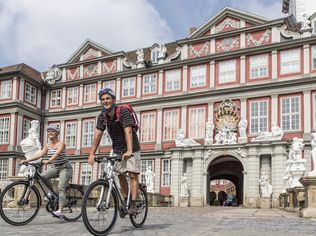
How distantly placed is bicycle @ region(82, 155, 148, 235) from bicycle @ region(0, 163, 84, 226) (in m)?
1.50

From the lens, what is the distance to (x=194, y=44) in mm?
31156

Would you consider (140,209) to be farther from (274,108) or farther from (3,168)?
(3,168)

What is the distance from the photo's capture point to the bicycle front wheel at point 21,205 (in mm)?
6656

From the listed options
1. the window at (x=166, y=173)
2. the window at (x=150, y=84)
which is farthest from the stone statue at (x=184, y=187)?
the window at (x=150, y=84)

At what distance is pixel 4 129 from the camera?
34.1 m

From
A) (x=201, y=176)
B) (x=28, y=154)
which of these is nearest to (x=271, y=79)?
(x=201, y=176)

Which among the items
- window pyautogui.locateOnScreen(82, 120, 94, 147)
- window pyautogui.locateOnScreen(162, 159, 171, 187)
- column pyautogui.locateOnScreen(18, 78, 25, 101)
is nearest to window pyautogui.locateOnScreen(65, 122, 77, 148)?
window pyautogui.locateOnScreen(82, 120, 94, 147)

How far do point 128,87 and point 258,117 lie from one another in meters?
10.4

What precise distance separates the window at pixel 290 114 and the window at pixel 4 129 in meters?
20.2

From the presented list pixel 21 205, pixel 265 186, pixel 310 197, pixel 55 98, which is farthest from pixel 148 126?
pixel 21 205

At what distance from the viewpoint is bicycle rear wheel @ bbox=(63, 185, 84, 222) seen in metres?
7.16

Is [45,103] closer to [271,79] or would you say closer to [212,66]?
[212,66]

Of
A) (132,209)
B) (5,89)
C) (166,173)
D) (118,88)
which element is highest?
(118,88)

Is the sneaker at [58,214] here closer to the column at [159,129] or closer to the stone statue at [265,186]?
the stone statue at [265,186]
